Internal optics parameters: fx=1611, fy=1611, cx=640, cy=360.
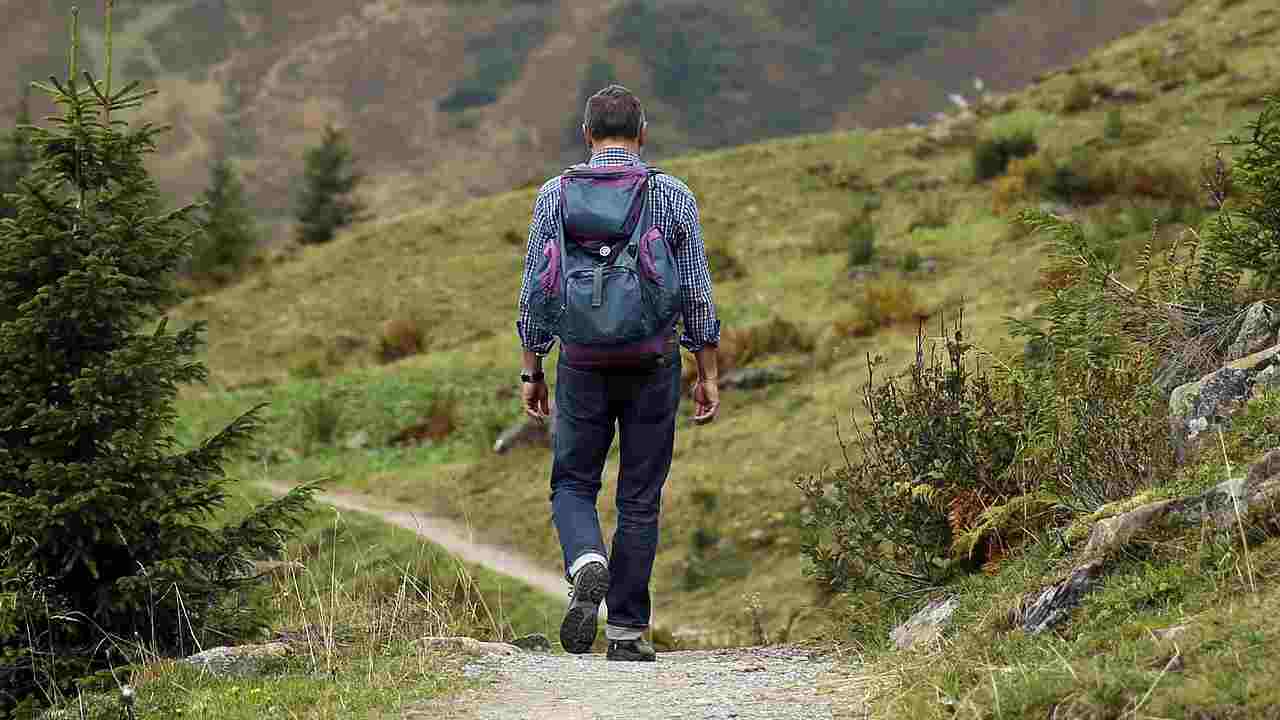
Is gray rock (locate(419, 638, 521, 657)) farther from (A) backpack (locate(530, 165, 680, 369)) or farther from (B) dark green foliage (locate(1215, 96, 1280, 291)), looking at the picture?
(B) dark green foliage (locate(1215, 96, 1280, 291))

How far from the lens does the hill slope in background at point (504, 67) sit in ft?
456

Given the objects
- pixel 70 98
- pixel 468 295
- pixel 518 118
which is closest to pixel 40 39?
pixel 518 118

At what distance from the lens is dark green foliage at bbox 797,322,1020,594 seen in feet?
20.7

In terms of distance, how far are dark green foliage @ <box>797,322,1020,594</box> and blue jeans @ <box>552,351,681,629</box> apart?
87 centimetres

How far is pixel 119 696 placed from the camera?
17.5 feet

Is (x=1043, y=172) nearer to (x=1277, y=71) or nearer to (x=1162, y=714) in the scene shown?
(x=1277, y=71)

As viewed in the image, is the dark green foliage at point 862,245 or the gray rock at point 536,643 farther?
the dark green foliage at point 862,245

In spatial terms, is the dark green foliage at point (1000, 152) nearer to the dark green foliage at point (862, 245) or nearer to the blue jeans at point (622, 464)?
the dark green foliage at point (862, 245)

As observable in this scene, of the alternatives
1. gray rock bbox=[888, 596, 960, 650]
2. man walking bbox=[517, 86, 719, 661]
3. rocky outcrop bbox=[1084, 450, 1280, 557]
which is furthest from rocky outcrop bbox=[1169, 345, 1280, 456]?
man walking bbox=[517, 86, 719, 661]

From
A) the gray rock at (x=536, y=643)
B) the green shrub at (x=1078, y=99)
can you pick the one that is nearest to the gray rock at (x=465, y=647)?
the gray rock at (x=536, y=643)

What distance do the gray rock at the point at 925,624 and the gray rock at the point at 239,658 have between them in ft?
7.53

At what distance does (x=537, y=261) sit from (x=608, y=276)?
347 millimetres

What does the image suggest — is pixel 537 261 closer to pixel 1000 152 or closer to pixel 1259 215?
pixel 1259 215

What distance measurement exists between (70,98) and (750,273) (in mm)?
15276
